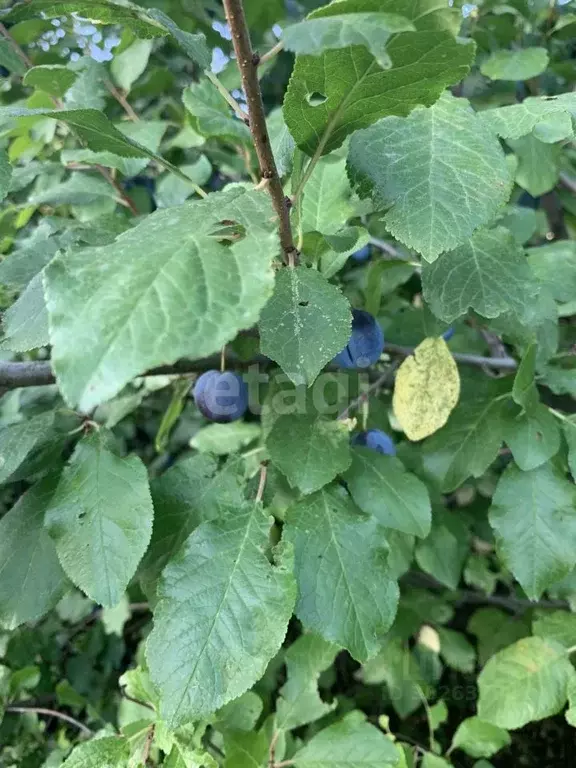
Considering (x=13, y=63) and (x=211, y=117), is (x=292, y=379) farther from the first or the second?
(x=13, y=63)

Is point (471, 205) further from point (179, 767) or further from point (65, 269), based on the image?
point (179, 767)

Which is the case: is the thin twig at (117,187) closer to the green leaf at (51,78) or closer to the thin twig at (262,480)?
Result: the green leaf at (51,78)

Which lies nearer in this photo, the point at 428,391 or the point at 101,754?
the point at 101,754

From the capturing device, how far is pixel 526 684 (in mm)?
870

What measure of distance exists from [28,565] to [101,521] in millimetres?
123

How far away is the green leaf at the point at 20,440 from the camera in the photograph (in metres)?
0.65

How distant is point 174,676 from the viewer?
1.83ft

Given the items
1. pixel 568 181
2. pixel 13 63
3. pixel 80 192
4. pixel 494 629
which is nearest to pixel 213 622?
pixel 80 192

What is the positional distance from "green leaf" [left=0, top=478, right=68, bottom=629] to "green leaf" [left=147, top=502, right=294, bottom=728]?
14 centimetres

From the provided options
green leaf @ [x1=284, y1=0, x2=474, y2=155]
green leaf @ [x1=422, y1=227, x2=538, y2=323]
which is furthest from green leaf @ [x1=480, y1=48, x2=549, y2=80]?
green leaf @ [x1=284, y1=0, x2=474, y2=155]

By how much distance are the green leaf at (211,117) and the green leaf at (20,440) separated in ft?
1.22

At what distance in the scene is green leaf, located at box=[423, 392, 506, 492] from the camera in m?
0.82

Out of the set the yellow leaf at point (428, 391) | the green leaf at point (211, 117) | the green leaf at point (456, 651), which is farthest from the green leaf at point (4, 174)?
the green leaf at point (456, 651)

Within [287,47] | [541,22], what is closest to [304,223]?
[287,47]
